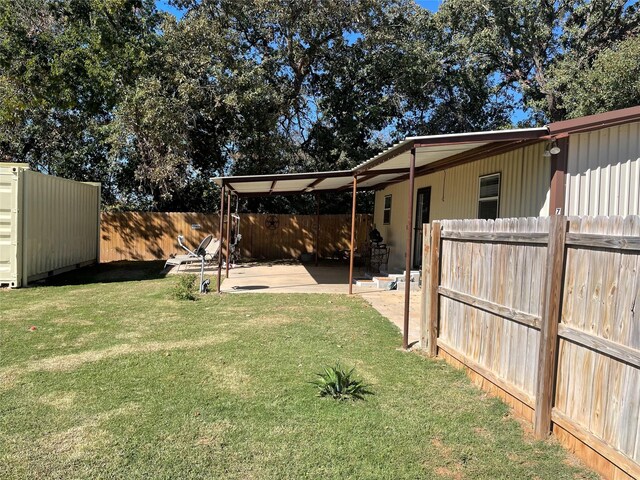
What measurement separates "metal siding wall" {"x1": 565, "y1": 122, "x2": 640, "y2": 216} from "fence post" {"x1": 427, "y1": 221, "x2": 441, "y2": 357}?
2.31 meters

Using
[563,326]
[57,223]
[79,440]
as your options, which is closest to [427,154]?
[563,326]

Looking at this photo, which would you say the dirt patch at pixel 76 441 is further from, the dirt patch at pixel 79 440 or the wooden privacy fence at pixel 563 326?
the wooden privacy fence at pixel 563 326

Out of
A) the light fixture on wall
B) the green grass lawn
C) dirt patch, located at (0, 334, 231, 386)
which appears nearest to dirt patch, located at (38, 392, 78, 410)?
the green grass lawn

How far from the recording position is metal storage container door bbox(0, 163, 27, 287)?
29.3ft

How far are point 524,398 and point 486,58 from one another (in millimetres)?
16301

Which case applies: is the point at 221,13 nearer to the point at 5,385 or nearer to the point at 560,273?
the point at 5,385

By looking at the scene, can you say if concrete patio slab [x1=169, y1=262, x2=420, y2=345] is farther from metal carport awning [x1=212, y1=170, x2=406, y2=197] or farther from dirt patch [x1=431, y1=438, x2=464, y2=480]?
dirt patch [x1=431, y1=438, x2=464, y2=480]

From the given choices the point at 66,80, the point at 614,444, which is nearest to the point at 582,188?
the point at 614,444

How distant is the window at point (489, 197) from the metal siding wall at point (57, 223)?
28.7 feet

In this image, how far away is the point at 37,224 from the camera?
970cm

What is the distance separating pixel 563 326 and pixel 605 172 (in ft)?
12.4

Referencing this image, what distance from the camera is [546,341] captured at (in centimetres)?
303

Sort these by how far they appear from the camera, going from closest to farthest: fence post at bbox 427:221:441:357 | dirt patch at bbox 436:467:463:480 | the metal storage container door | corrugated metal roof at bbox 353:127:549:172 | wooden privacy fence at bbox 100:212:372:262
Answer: dirt patch at bbox 436:467:463:480 → fence post at bbox 427:221:441:357 → corrugated metal roof at bbox 353:127:549:172 → the metal storage container door → wooden privacy fence at bbox 100:212:372:262

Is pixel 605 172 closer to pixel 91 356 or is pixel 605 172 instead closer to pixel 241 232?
pixel 91 356
